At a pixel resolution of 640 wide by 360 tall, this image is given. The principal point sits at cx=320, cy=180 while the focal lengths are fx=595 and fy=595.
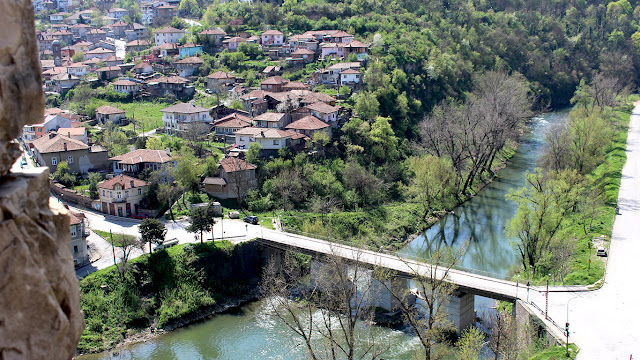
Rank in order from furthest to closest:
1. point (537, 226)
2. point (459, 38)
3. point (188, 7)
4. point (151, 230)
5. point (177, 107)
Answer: point (188, 7), point (459, 38), point (177, 107), point (537, 226), point (151, 230)

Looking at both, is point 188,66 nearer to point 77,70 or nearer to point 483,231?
point 77,70

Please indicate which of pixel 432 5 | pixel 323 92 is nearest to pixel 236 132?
pixel 323 92

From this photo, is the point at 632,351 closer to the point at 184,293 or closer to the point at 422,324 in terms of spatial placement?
the point at 422,324

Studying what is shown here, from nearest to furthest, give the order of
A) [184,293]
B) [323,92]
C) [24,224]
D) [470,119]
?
[24,224] < [184,293] < [470,119] < [323,92]

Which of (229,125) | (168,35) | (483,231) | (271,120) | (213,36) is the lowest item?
(483,231)

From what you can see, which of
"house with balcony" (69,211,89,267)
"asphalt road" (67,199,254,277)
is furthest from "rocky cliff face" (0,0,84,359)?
"house with balcony" (69,211,89,267)

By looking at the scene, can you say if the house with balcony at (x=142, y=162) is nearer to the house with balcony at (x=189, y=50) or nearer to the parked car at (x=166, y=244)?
the parked car at (x=166, y=244)

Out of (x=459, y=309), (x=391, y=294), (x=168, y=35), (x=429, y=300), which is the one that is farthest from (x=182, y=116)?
(x=459, y=309)
